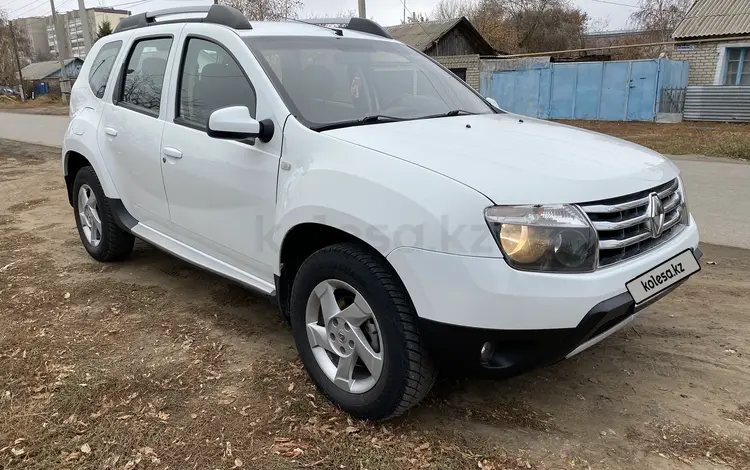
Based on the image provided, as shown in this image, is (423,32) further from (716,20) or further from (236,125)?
(236,125)

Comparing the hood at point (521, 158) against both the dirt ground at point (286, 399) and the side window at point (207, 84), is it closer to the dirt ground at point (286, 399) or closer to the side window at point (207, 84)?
the side window at point (207, 84)

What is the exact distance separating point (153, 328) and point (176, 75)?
159 centimetres

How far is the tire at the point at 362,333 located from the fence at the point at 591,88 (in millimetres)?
18786

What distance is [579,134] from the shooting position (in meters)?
3.04

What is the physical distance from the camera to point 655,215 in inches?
98.2

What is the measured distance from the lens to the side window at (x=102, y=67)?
4445mm

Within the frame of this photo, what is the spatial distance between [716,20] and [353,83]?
68.4 feet

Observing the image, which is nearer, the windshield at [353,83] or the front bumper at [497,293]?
the front bumper at [497,293]

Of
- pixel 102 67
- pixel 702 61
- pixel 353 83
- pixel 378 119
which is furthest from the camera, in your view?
pixel 702 61

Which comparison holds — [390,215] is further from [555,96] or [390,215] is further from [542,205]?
[555,96]

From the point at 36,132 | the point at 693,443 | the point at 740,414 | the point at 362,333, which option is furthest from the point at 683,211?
the point at 36,132

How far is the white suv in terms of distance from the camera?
2176 millimetres

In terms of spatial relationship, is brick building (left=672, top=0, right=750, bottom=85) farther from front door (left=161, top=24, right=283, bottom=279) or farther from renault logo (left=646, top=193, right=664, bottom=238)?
front door (left=161, top=24, right=283, bottom=279)

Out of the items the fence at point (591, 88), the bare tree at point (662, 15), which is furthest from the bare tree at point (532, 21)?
the fence at point (591, 88)
